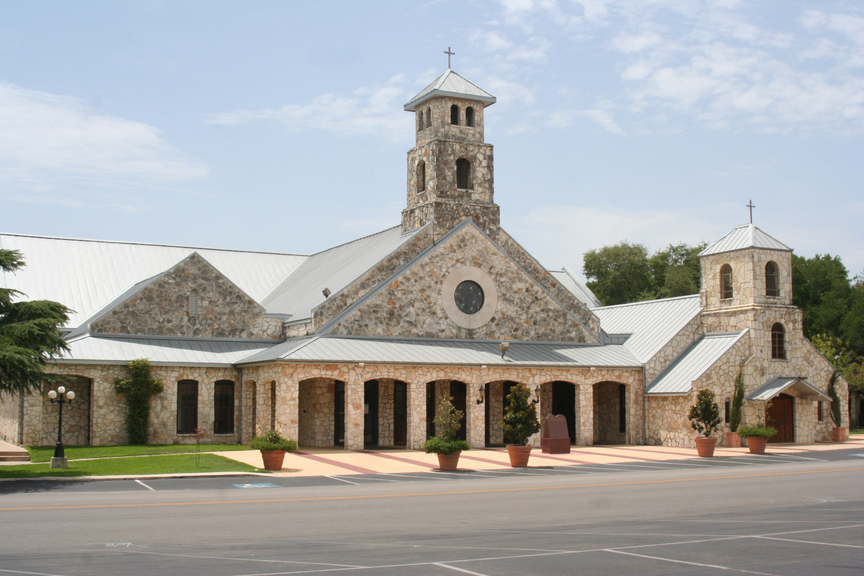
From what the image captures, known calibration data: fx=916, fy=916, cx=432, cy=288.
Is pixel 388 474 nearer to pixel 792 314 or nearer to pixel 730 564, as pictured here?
pixel 730 564

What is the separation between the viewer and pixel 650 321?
134 ft

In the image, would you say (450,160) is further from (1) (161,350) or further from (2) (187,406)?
(2) (187,406)

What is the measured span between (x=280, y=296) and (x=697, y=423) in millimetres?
20353

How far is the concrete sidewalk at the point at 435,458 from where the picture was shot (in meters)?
25.8

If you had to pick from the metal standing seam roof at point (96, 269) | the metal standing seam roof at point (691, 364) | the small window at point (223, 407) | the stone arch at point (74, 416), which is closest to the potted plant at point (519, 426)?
the metal standing seam roof at point (691, 364)

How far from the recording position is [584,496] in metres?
19.2

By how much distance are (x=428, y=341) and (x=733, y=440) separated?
12296 mm

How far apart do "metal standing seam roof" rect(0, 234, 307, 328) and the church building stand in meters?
0.13

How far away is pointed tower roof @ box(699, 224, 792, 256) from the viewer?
37.5 metres

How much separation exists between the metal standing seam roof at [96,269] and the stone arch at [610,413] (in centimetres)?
1708

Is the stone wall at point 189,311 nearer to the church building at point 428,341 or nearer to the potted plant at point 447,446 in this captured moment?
the church building at point 428,341

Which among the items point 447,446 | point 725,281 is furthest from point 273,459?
point 725,281

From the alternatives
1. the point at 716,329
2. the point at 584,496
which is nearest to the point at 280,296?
the point at 716,329

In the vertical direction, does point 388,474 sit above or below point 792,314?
below
